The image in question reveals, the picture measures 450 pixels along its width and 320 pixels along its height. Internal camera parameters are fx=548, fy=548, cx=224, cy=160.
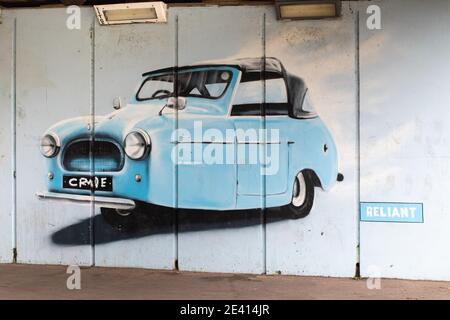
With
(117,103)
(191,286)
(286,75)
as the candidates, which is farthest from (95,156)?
(286,75)

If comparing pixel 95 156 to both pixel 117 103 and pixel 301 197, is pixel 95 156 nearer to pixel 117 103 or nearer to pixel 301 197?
pixel 117 103

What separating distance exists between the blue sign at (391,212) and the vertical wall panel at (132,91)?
7.54 feet

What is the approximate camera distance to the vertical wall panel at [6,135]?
698 centimetres

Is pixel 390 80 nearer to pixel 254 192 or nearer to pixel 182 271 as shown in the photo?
pixel 254 192

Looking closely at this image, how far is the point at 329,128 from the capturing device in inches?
249

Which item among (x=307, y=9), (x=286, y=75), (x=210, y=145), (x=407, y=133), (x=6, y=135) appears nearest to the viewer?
(x=407, y=133)

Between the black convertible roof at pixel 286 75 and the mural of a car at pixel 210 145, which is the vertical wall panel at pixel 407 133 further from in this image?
the black convertible roof at pixel 286 75

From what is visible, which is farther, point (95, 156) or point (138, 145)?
point (95, 156)

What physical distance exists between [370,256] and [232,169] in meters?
1.88

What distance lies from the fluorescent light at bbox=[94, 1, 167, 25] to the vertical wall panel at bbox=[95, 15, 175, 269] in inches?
3.0

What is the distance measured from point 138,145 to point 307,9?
2.55m

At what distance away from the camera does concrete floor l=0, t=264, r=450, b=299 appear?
18.6ft

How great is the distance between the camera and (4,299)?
5.48m

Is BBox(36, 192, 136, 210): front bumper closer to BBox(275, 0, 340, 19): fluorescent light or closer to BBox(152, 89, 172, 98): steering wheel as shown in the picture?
BBox(152, 89, 172, 98): steering wheel
